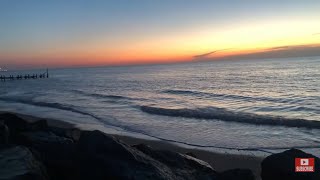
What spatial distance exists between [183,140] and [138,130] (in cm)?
341

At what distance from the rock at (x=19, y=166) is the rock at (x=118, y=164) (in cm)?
82

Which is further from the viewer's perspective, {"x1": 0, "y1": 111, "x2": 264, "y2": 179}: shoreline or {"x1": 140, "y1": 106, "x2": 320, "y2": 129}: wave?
{"x1": 140, "y1": 106, "x2": 320, "y2": 129}: wave

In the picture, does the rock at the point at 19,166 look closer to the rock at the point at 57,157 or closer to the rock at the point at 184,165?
the rock at the point at 57,157

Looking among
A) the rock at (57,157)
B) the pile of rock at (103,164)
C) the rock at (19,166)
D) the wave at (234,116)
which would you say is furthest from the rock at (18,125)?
the wave at (234,116)

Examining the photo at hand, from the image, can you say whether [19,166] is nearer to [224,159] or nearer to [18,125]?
[18,125]

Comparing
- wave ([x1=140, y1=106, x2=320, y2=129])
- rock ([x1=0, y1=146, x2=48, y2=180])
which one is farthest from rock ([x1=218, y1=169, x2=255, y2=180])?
wave ([x1=140, y1=106, x2=320, y2=129])

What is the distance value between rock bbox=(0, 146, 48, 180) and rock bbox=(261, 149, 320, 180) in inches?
166

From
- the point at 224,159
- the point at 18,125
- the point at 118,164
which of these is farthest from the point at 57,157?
the point at 224,159

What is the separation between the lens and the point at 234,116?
66.7 ft

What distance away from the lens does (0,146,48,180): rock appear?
493 cm

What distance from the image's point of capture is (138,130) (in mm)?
16875

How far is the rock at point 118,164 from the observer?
5496 millimetres

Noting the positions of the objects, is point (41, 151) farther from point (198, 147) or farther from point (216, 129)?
point (216, 129)

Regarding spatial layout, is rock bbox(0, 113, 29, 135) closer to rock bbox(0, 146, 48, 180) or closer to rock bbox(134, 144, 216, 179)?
rock bbox(0, 146, 48, 180)
